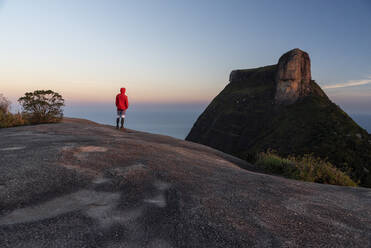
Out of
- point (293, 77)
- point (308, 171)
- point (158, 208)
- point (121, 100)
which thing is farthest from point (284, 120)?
point (158, 208)

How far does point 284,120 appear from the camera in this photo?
6850 centimetres

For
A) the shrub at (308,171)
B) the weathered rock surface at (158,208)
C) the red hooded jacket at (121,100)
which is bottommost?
the shrub at (308,171)

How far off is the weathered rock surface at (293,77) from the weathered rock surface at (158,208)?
263 ft

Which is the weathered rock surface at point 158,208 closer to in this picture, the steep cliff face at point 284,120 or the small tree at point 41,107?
the small tree at point 41,107

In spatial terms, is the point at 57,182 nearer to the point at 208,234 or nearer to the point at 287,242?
the point at 208,234

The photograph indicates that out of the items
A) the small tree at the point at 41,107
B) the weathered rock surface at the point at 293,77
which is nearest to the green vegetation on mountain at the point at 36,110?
the small tree at the point at 41,107

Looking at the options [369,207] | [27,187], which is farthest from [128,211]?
[369,207]

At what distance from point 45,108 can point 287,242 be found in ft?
60.7

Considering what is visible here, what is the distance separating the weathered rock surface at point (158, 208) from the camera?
9.52ft

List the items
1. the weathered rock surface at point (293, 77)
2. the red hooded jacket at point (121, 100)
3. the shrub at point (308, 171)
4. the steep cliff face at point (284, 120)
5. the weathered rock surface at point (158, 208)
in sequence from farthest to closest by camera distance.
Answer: the weathered rock surface at point (293, 77)
the steep cliff face at point (284, 120)
the red hooded jacket at point (121, 100)
the shrub at point (308, 171)
the weathered rock surface at point (158, 208)

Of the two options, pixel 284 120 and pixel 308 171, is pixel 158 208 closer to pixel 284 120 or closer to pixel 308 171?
pixel 308 171

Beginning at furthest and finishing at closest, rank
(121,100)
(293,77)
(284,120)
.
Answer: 1. (293,77)
2. (284,120)
3. (121,100)

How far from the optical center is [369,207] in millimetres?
4445

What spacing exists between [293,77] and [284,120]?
856 inches
